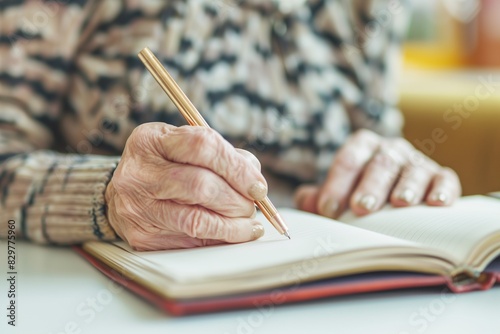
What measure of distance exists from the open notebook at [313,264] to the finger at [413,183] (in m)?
0.10

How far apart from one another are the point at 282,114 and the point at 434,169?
279mm

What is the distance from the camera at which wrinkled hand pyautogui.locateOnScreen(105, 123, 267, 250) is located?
555 millimetres

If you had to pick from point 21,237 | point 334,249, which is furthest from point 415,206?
point 21,237

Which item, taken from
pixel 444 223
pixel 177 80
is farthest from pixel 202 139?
pixel 177 80

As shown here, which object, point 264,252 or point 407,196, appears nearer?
point 264,252

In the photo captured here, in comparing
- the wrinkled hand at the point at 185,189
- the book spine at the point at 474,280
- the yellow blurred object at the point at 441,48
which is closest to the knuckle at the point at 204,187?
the wrinkled hand at the point at 185,189

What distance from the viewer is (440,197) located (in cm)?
72

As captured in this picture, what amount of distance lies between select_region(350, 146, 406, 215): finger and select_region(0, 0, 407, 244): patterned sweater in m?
0.20

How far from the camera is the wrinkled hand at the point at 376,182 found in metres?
0.73

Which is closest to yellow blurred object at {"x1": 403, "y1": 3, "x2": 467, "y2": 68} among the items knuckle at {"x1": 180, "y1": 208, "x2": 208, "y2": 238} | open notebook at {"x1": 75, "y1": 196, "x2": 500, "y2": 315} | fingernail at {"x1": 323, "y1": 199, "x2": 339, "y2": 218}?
fingernail at {"x1": 323, "y1": 199, "x2": 339, "y2": 218}

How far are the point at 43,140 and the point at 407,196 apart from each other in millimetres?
493

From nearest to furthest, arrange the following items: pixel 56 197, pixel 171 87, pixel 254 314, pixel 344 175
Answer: pixel 254 314 → pixel 171 87 → pixel 56 197 → pixel 344 175

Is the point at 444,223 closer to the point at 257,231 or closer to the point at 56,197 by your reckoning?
the point at 257,231

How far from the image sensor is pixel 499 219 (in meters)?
0.59
